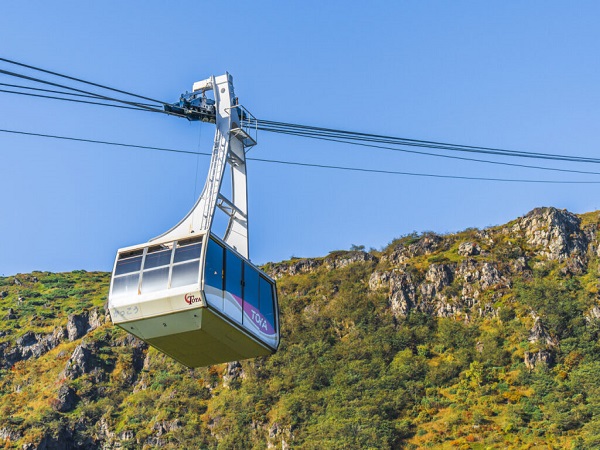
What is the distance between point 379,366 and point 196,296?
7967 centimetres

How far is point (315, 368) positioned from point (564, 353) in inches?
1048

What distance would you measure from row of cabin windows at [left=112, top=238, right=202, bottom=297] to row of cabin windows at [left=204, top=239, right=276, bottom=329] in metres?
0.50

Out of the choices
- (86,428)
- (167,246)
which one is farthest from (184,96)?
(86,428)

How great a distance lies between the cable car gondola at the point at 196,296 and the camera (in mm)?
27969

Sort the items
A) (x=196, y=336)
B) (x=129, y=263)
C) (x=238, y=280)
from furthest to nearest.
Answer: (x=238, y=280) < (x=129, y=263) < (x=196, y=336)

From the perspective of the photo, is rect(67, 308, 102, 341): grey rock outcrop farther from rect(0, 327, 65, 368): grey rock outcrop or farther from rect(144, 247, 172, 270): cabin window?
rect(144, 247, 172, 270): cabin window

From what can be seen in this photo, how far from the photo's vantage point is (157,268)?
28.8 metres

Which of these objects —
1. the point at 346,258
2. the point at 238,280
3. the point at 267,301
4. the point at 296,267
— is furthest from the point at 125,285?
the point at 296,267

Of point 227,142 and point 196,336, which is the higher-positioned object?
point 227,142

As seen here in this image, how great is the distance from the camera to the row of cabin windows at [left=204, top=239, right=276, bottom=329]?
28500mm

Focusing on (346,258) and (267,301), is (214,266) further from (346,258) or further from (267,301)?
(346,258)

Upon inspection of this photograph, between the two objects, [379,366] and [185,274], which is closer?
[185,274]

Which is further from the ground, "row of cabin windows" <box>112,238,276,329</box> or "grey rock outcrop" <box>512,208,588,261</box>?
"grey rock outcrop" <box>512,208,588,261</box>

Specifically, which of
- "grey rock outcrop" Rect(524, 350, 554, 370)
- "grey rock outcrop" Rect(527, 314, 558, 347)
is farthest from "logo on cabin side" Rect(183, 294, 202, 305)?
"grey rock outcrop" Rect(527, 314, 558, 347)
